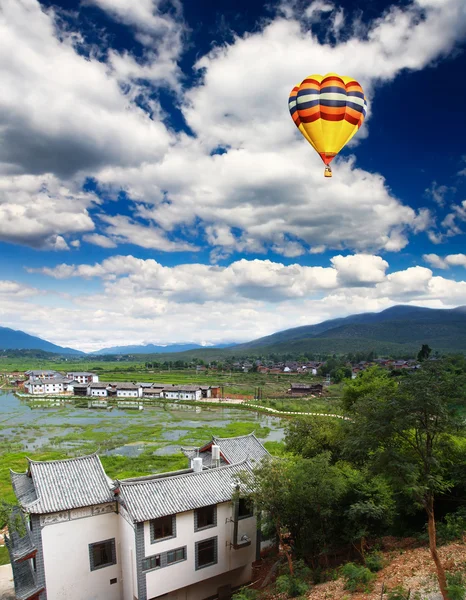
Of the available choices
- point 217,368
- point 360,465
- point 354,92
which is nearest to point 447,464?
point 360,465

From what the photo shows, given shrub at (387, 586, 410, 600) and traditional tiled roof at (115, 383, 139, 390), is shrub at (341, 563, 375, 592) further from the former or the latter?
traditional tiled roof at (115, 383, 139, 390)

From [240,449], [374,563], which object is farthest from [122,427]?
[374,563]

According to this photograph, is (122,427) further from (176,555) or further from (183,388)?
(176,555)

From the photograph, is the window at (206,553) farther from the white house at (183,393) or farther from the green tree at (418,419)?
the white house at (183,393)

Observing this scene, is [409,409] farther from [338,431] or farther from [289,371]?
[289,371]

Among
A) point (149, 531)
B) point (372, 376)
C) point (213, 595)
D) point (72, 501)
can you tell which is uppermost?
point (372, 376)

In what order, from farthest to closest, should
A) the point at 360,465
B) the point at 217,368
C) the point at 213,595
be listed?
the point at 217,368 < the point at 360,465 < the point at 213,595

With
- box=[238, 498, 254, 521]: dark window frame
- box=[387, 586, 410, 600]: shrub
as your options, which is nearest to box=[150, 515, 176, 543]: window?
box=[238, 498, 254, 521]: dark window frame
